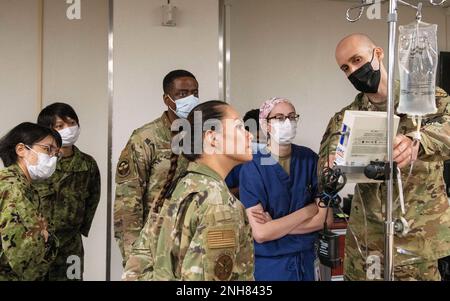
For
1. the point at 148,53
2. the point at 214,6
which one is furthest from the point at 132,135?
the point at 214,6

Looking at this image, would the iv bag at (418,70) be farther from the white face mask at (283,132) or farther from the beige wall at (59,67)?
the beige wall at (59,67)

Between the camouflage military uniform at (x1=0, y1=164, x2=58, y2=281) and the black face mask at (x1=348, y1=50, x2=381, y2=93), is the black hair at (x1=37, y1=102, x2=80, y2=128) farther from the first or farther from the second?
the black face mask at (x1=348, y1=50, x2=381, y2=93)

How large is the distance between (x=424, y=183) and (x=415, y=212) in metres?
0.12

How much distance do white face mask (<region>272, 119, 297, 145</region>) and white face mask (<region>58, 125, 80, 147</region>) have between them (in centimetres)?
100

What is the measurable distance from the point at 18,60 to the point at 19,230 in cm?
96

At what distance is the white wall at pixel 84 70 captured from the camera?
2.17 metres

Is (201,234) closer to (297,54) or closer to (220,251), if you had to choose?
(220,251)

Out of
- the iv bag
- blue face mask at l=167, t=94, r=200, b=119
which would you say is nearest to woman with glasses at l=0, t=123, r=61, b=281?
blue face mask at l=167, t=94, r=200, b=119

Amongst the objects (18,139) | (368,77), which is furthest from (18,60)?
(368,77)

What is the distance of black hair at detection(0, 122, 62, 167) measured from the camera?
1.77m

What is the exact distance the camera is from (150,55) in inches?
89.7

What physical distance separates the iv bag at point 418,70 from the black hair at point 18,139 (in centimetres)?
143

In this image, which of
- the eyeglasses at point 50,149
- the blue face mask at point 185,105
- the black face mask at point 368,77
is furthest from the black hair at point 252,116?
the eyeglasses at point 50,149
